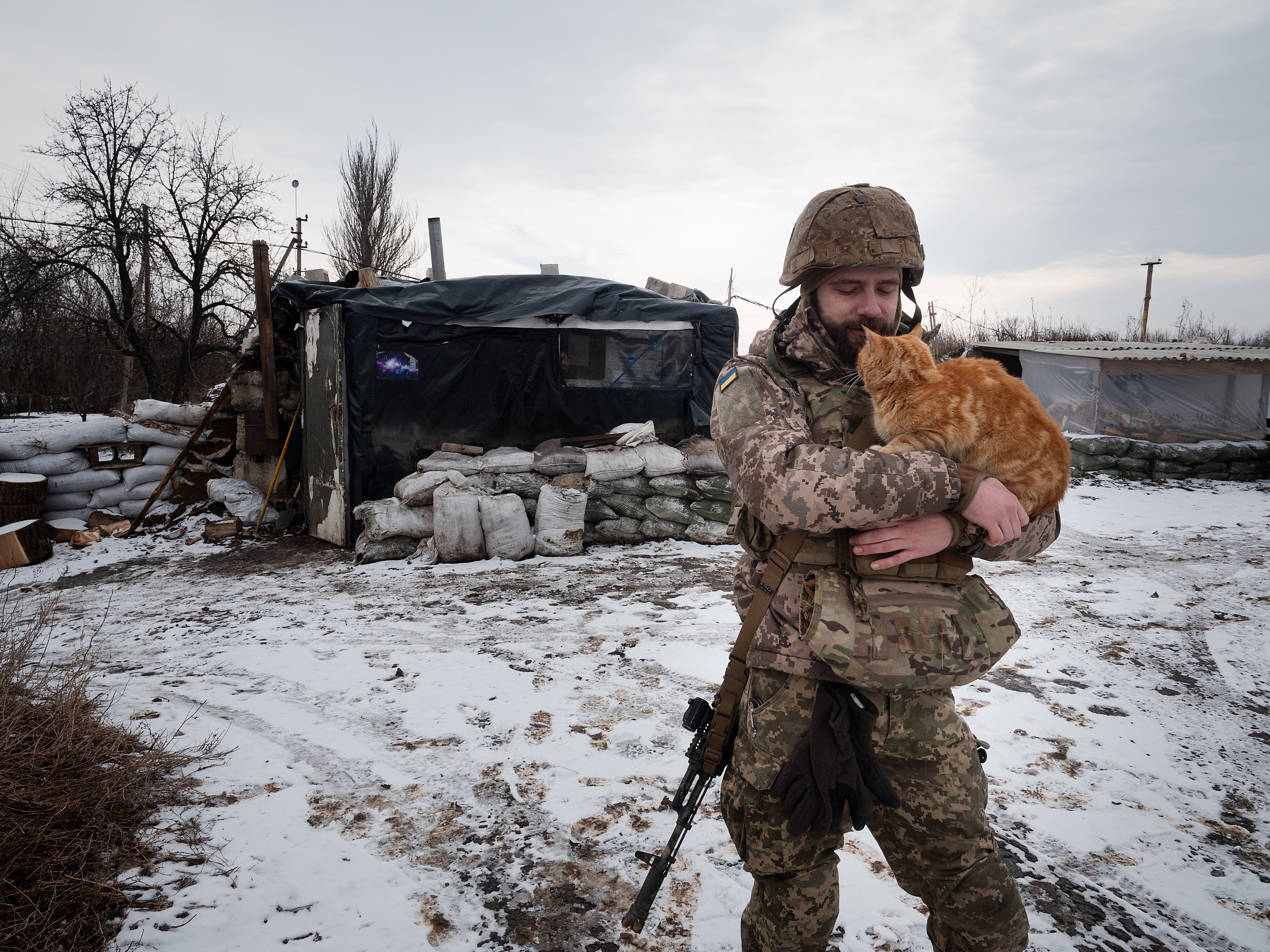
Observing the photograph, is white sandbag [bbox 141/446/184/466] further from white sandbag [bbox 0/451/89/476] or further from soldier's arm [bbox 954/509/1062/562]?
soldier's arm [bbox 954/509/1062/562]

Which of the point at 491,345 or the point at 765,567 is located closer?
the point at 765,567

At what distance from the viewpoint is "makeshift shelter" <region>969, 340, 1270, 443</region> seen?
11539mm

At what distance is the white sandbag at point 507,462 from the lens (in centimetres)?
647

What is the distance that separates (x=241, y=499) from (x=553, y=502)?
384cm

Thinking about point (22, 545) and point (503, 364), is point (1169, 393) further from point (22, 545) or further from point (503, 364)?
point (22, 545)

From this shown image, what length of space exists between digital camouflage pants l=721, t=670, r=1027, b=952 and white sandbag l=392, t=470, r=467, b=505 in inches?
205

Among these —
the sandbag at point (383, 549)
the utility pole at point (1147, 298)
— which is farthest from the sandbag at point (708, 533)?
the utility pole at point (1147, 298)

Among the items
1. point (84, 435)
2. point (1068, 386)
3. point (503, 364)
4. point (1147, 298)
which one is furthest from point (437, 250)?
point (1147, 298)

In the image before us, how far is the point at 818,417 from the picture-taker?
4.99 ft

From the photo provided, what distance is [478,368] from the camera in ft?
23.3

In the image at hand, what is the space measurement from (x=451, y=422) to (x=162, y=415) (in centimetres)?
371

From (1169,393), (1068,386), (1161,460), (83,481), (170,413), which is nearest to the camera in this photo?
(83,481)

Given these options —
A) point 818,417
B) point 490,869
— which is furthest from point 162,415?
point 818,417

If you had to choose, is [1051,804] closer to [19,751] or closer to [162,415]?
[19,751]
